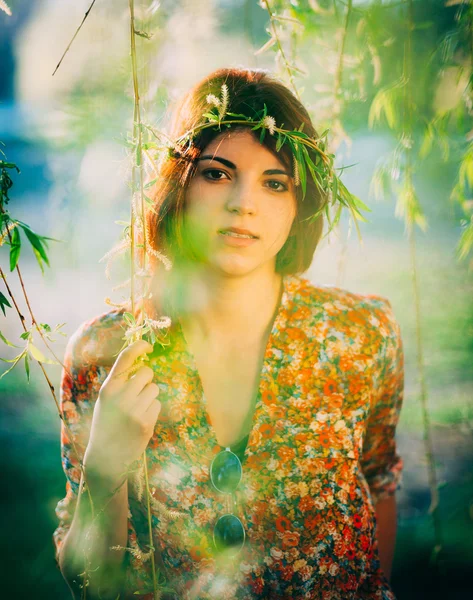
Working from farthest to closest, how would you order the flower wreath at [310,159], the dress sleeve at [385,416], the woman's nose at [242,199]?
the dress sleeve at [385,416] < the woman's nose at [242,199] < the flower wreath at [310,159]

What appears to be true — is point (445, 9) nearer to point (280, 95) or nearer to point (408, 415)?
point (280, 95)

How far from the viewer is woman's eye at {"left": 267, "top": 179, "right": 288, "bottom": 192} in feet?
3.87

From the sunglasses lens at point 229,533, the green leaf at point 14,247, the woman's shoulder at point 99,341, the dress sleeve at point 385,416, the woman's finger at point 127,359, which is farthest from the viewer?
the dress sleeve at point 385,416

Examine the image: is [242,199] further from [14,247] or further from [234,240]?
[14,247]

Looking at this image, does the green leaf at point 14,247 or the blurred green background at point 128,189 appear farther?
the blurred green background at point 128,189

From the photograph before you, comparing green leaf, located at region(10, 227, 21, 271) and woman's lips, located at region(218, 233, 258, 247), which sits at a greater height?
woman's lips, located at region(218, 233, 258, 247)

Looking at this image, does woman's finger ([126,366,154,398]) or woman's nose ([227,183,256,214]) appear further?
woman's nose ([227,183,256,214])

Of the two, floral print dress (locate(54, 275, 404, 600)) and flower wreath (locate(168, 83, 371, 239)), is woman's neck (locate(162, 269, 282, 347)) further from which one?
flower wreath (locate(168, 83, 371, 239))

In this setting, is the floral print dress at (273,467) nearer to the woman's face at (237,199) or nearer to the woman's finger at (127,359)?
the woman's face at (237,199)

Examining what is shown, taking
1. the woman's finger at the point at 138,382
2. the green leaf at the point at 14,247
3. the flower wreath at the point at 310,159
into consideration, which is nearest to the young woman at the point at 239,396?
the flower wreath at the point at 310,159

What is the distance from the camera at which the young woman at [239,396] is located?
1158mm

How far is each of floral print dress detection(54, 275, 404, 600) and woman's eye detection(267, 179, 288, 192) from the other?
372mm

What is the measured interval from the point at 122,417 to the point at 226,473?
1.52 feet

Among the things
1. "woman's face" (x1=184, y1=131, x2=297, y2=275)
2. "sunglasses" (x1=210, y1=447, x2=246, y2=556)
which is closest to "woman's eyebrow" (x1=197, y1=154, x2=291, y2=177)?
"woman's face" (x1=184, y1=131, x2=297, y2=275)
